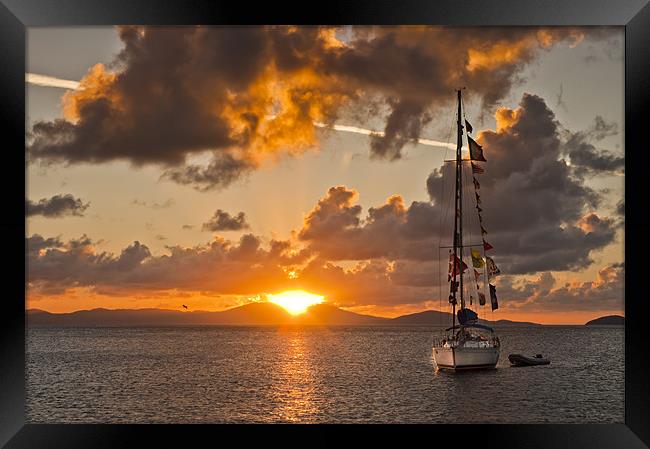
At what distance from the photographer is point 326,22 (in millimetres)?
5648

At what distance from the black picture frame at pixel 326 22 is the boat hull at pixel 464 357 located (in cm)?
1987

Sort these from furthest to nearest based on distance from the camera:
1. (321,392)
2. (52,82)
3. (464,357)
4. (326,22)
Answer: (52,82) < (321,392) < (464,357) < (326,22)

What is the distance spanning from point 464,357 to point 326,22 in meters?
21.6

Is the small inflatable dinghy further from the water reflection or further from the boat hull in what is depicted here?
the boat hull

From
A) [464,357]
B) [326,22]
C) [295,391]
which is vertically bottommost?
[295,391]

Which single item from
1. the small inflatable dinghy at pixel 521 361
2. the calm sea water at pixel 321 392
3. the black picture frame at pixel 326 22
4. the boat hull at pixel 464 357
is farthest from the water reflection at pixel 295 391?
the black picture frame at pixel 326 22

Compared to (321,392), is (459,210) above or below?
above

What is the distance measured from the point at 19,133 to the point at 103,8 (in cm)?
109

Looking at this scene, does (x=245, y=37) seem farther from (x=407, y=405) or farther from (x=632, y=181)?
(x=632, y=181)

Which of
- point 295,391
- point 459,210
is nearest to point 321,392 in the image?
point 295,391

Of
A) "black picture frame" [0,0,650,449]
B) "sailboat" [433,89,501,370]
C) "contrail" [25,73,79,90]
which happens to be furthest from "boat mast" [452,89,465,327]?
"contrail" [25,73,79,90]

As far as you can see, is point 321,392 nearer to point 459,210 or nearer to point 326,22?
point 459,210

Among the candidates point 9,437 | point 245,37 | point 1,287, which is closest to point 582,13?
point 1,287

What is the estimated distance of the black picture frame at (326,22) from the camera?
18.1ft
